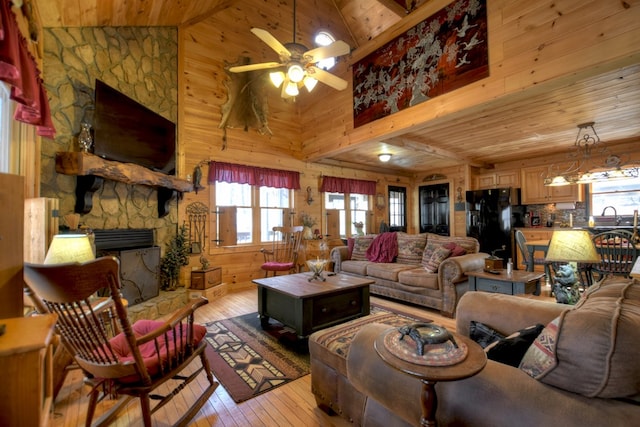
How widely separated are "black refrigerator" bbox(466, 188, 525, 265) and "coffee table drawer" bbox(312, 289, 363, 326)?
14.2ft

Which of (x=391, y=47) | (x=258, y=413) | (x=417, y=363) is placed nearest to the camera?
(x=417, y=363)

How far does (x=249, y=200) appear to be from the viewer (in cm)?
525

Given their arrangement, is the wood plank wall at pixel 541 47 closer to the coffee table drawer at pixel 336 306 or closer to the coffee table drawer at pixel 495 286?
the coffee table drawer at pixel 495 286

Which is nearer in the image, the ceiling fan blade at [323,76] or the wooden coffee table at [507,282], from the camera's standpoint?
the wooden coffee table at [507,282]

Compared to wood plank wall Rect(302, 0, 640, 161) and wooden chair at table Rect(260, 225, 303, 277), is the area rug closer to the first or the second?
wooden chair at table Rect(260, 225, 303, 277)

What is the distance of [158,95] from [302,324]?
3.72 metres

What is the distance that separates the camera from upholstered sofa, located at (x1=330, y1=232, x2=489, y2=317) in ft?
11.1

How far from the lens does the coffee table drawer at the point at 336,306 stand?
2.70 metres

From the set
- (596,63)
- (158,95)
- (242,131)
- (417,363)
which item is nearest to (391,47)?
(596,63)

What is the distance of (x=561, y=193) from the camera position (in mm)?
5574

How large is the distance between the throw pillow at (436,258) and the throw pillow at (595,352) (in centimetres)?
263

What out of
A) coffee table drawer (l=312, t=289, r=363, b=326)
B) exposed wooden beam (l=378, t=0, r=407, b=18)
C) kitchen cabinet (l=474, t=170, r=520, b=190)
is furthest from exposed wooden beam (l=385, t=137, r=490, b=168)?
coffee table drawer (l=312, t=289, r=363, b=326)

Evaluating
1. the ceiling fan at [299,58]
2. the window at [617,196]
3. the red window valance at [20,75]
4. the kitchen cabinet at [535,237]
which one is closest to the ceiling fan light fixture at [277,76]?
the ceiling fan at [299,58]

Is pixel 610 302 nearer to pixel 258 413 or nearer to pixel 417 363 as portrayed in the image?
pixel 417 363
